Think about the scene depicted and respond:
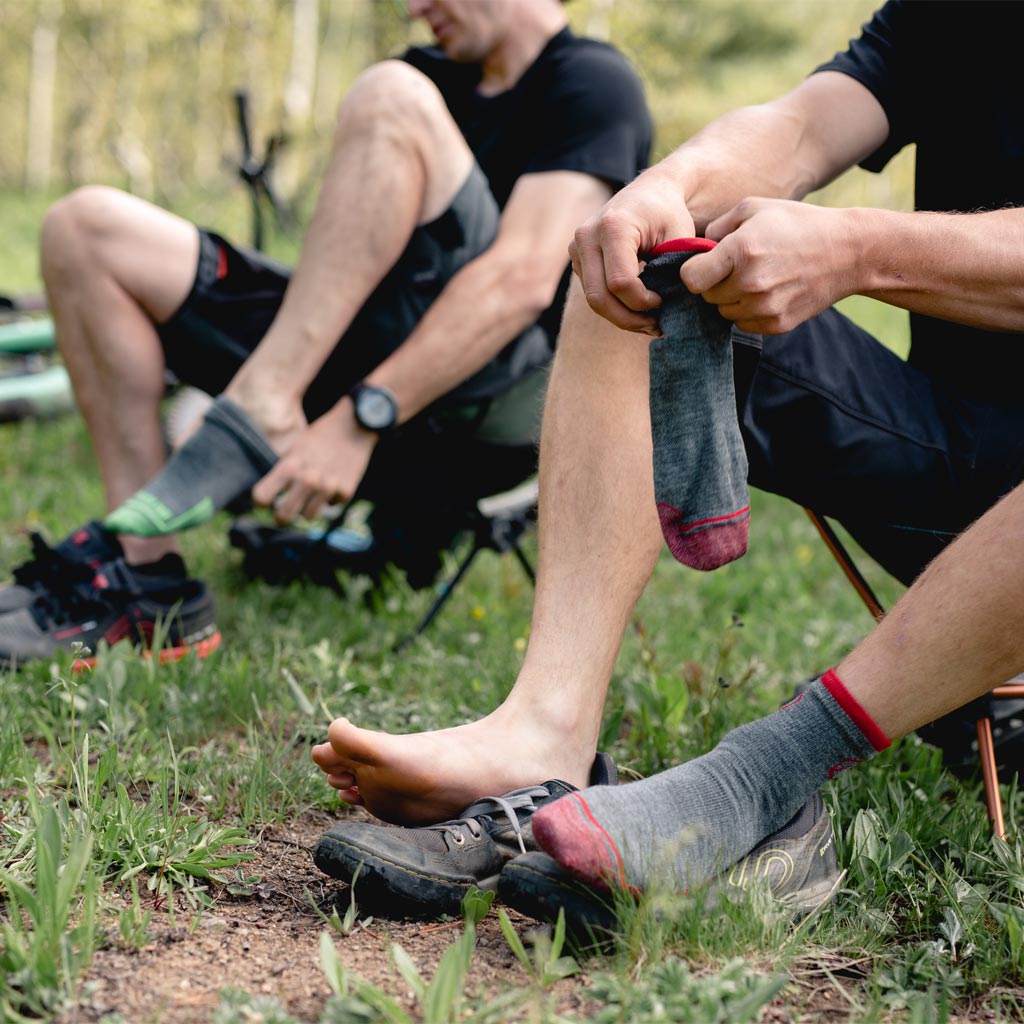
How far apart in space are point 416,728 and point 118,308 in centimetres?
124

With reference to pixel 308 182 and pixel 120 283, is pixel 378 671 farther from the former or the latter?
pixel 308 182

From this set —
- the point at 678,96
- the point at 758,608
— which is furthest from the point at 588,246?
the point at 678,96

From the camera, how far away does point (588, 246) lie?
151 cm

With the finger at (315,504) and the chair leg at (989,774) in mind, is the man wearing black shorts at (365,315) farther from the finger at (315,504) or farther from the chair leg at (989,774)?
the chair leg at (989,774)

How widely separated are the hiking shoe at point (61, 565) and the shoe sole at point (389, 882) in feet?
4.25

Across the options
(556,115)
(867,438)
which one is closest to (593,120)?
(556,115)

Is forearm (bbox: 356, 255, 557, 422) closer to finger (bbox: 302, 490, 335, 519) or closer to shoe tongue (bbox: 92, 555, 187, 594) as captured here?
finger (bbox: 302, 490, 335, 519)

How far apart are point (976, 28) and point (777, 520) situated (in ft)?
9.56

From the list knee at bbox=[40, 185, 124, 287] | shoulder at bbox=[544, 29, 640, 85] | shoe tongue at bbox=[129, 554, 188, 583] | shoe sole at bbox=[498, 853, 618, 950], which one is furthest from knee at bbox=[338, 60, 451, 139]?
shoe sole at bbox=[498, 853, 618, 950]

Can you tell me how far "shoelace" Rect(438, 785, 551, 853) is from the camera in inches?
58.0

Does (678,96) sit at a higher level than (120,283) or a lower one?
higher

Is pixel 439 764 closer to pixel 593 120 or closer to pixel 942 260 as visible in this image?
pixel 942 260

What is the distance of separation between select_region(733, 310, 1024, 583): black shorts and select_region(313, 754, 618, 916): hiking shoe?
0.64m

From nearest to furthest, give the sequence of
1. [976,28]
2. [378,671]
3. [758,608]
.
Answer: [976,28] → [378,671] → [758,608]
